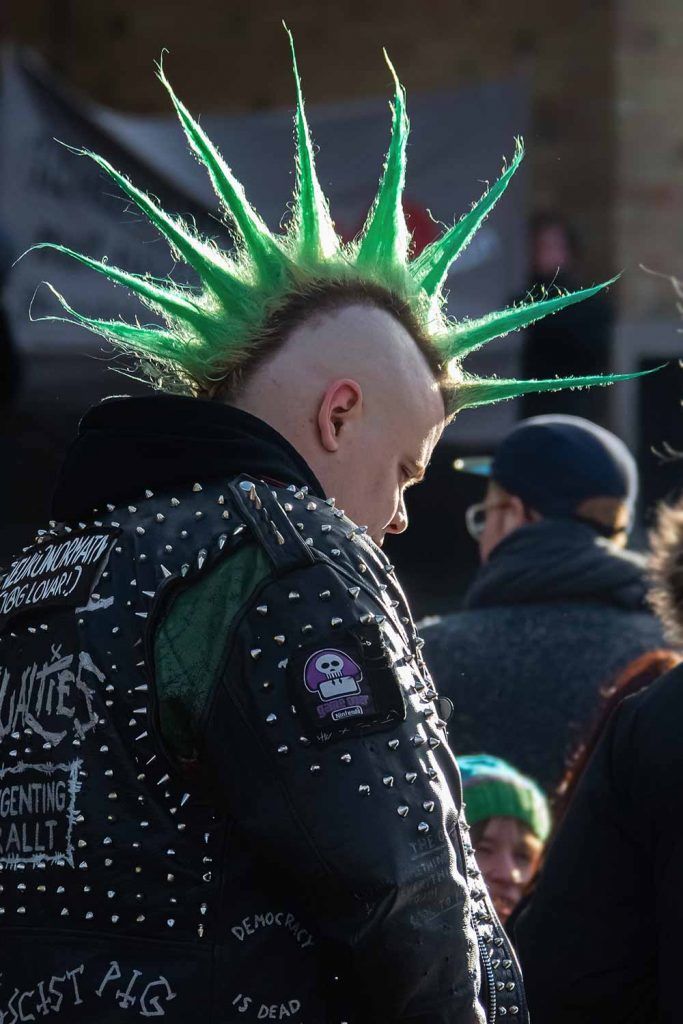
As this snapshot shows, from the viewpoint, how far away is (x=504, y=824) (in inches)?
116

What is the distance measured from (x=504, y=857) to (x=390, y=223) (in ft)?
4.64

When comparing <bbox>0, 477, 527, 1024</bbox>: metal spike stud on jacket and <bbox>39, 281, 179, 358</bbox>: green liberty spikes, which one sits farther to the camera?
<bbox>39, 281, 179, 358</bbox>: green liberty spikes

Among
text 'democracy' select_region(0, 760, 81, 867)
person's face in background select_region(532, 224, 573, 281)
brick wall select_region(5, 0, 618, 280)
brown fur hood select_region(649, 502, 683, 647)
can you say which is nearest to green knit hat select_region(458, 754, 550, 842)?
brown fur hood select_region(649, 502, 683, 647)

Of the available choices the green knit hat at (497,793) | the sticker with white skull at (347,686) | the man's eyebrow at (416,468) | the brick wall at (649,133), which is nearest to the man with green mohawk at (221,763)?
the sticker with white skull at (347,686)

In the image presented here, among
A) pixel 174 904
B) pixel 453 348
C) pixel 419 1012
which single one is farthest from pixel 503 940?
pixel 453 348

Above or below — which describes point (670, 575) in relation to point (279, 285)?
below

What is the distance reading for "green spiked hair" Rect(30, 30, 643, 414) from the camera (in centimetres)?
189

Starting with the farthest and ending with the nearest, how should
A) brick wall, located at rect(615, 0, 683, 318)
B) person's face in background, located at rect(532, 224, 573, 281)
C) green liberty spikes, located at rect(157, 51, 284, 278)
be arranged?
brick wall, located at rect(615, 0, 683, 318), person's face in background, located at rect(532, 224, 573, 281), green liberty spikes, located at rect(157, 51, 284, 278)

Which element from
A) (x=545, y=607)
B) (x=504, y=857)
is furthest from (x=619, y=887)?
(x=545, y=607)

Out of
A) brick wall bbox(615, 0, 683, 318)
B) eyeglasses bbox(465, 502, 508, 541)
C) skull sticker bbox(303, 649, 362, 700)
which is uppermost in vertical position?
brick wall bbox(615, 0, 683, 318)

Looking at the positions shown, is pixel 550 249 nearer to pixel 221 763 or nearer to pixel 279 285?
pixel 279 285

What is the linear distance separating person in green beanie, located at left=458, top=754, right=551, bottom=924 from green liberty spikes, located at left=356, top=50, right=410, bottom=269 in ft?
3.99

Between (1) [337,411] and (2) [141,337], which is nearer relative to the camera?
(1) [337,411]

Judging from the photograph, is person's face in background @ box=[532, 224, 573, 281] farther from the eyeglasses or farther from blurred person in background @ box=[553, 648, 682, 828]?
blurred person in background @ box=[553, 648, 682, 828]
